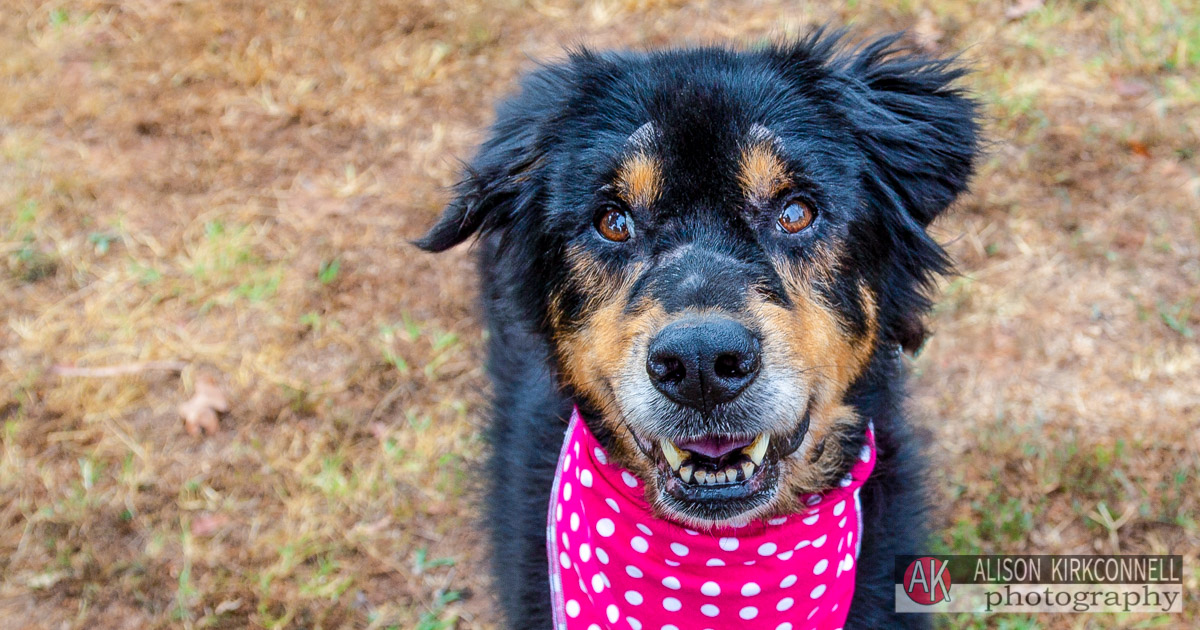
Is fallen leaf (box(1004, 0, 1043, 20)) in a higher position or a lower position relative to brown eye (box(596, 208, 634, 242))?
lower

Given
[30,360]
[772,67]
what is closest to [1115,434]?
[772,67]

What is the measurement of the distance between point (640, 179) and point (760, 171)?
0.33 meters

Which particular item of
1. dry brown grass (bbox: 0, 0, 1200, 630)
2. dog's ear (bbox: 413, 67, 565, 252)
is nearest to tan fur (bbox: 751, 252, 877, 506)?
dog's ear (bbox: 413, 67, 565, 252)

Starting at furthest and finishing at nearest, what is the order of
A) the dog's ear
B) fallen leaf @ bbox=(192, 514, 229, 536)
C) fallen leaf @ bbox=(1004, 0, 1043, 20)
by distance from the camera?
1. fallen leaf @ bbox=(1004, 0, 1043, 20)
2. fallen leaf @ bbox=(192, 514, 229, 536)
3. the dog's ear

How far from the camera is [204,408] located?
15.0 feet

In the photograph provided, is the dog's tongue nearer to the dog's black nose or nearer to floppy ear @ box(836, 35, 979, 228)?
the dog's black nose

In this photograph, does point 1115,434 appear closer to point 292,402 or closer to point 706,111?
point 706,111

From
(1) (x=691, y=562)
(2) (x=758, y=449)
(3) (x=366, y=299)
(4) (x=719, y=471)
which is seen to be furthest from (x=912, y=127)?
(3) (x=366, y=299)

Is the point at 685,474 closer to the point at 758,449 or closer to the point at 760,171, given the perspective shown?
the point at 758,449

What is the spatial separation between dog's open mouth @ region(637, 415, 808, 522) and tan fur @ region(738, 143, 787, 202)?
2.19 feet

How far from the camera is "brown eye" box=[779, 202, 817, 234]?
8.61 feet

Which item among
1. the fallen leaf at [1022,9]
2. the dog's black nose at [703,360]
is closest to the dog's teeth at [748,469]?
the dog's black nose at [703,360]

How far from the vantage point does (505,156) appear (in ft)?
9.80

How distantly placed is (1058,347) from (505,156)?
2.97 meters
